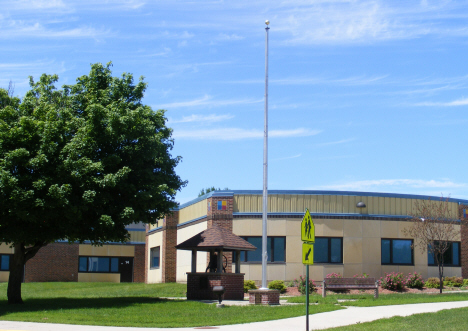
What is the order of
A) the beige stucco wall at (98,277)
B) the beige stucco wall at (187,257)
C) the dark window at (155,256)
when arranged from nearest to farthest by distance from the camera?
the beige stucco wall at (187,257) → the dark window at (155,256) → the beige stucco wall at (98,277)

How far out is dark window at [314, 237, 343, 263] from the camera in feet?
105

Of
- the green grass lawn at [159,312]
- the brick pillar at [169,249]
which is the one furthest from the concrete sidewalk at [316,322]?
the brick pillar at [169,249]

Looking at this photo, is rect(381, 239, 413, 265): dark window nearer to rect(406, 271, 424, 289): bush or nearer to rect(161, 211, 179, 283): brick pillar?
rect(406, 271, 424, 289): bush

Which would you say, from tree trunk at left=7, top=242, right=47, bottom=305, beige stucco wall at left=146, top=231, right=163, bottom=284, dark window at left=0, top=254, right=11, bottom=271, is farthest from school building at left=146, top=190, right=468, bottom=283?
dark window at left=0, top=254, right=11, bottom=271

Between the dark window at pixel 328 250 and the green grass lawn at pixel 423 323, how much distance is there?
48.3ft

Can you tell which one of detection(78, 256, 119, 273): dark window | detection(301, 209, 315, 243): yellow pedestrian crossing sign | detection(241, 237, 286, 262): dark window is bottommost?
detection(78, 256, 119, 273): dark window

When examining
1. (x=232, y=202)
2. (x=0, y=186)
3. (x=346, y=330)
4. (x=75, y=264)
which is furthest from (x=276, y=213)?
(x=75, y=264)

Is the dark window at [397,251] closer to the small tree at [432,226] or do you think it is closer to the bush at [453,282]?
the small tree at [432,226]

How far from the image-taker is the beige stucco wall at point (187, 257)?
34003mm

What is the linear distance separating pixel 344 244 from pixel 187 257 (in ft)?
32.1

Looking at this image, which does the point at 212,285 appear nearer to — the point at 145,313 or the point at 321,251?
the point at 145,313

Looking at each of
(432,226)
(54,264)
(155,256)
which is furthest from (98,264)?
(432,226)

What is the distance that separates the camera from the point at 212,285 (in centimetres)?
2470

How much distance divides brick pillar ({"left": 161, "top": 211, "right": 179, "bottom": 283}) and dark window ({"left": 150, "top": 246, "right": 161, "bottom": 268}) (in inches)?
86.5
